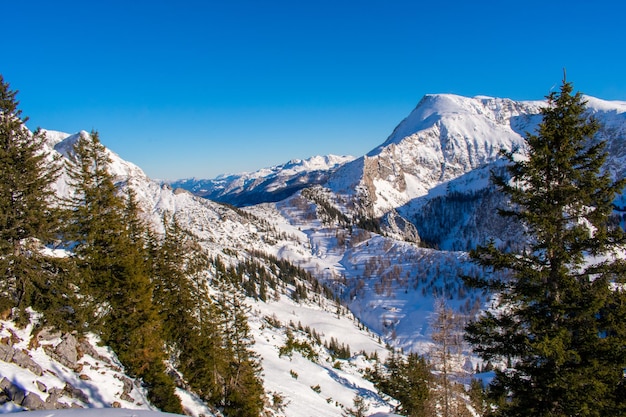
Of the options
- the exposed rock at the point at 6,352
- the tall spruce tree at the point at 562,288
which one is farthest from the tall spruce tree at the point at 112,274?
the tall spruce tree at the point at 562,288

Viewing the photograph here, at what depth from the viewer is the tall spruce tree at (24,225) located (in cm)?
1773

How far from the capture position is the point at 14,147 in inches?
720

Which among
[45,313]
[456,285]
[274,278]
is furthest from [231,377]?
[456,285]

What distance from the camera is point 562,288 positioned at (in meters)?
11.9

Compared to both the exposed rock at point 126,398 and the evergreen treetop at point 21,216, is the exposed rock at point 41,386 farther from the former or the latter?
the exposed rock at point 126,398

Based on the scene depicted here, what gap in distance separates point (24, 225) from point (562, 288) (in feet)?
81.7

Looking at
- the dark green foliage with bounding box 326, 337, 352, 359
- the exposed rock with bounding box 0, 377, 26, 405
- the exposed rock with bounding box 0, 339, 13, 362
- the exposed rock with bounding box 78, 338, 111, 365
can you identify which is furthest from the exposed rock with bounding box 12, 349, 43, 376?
the dark green foliage with bounding box 326, 337, 352, 359

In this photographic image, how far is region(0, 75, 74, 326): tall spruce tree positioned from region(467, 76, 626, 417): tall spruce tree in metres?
21.6

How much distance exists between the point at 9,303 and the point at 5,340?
2539 millimetres

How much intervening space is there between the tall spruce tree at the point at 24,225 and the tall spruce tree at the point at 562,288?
21.6m

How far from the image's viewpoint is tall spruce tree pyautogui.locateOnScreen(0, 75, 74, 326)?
698 inches

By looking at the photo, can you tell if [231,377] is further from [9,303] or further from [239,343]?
[9,303]

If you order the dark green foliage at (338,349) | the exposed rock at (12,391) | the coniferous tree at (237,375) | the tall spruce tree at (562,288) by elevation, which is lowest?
the dark green foliage at (338,349)

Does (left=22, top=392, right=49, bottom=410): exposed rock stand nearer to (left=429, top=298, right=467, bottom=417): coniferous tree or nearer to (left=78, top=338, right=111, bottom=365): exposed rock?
(left=78, top=338, right=111, bottom=365): exposed rock
